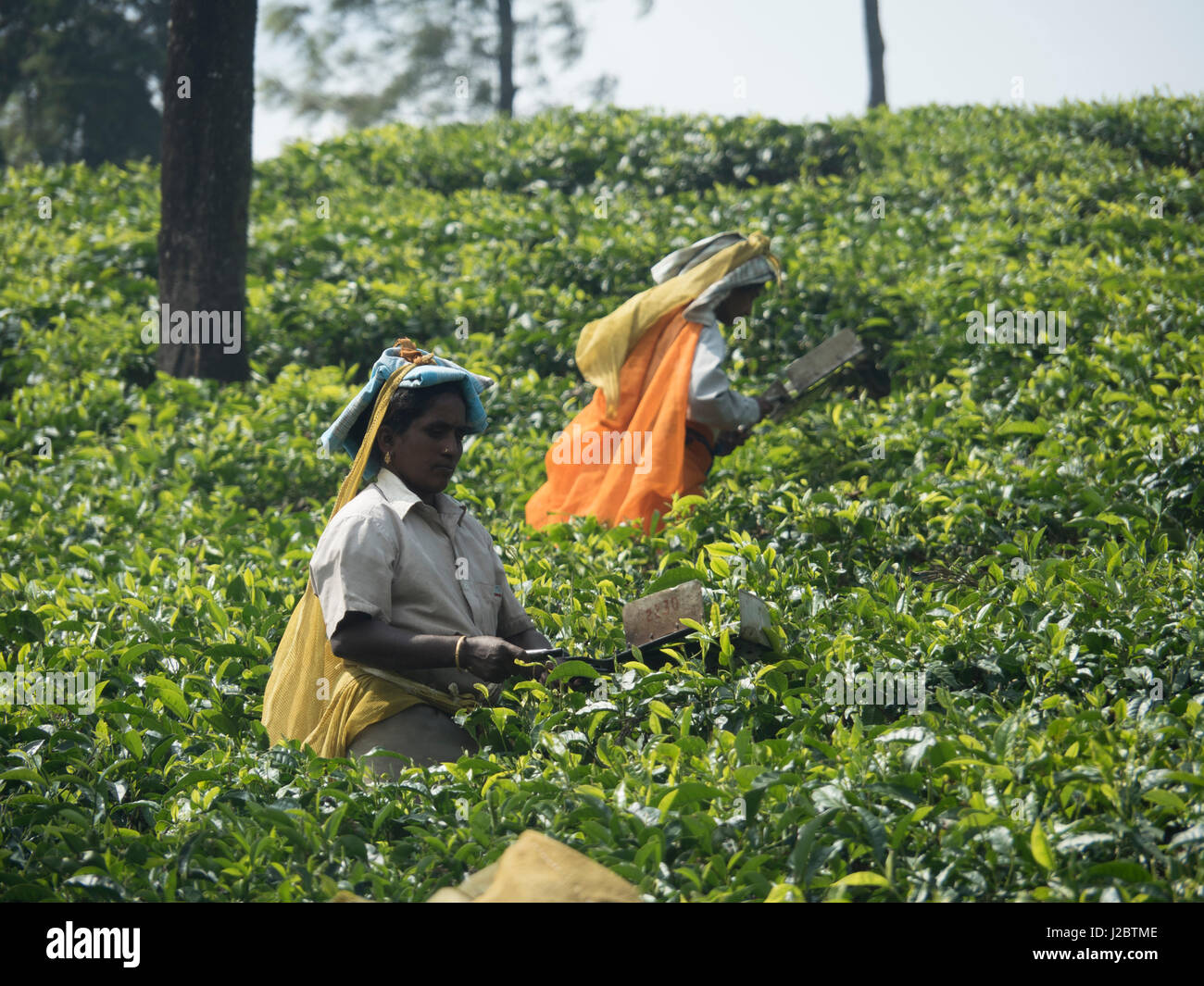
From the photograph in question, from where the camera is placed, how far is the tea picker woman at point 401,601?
2.97m

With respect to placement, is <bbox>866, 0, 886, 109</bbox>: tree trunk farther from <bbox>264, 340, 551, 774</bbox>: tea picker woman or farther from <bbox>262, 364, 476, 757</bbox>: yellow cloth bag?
<bbox>262, 364, 476, 757</bbox>: yellow cloth bag

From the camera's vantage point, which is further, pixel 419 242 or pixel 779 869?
pixel 419 242

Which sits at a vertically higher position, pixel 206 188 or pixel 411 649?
pixel 206 188

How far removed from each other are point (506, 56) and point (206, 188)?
1200 centimetres

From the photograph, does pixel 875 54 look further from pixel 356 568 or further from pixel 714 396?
pixel 356 568

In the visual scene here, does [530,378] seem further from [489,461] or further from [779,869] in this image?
[779,869]

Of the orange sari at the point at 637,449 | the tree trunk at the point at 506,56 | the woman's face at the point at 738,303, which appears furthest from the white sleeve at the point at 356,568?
the tree trunk at the point at 506,56

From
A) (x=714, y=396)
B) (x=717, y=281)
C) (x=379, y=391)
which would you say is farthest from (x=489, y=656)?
(x=717, y=281)

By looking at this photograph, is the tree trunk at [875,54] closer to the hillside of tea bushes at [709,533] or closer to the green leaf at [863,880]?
the hillside of tea bushes at [709,533]

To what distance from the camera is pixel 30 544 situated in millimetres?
5129

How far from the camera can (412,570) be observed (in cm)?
311

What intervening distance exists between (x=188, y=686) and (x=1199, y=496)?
351cm

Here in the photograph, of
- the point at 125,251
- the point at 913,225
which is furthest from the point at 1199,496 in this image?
the point at 125,251
